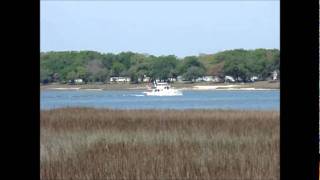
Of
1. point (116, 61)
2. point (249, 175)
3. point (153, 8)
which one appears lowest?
point (249, 175)

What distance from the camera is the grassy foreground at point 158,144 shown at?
3.40 m

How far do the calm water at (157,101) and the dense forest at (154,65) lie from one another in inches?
6.6

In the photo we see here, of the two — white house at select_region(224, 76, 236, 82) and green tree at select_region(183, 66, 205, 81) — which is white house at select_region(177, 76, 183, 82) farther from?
white house at select_region(224, 76, 236, 82)

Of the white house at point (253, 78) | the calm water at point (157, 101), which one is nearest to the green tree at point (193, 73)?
the calm water at point (157, 101)

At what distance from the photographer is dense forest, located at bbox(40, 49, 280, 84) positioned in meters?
3.27

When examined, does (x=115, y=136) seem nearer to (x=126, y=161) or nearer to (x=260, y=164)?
(x=126, y=161)

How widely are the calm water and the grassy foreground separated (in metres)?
0.06

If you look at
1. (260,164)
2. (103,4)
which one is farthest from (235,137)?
(103,4)

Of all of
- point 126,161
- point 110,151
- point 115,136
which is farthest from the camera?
point 115,136

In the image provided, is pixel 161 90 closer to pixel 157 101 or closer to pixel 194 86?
pixel 194 86
